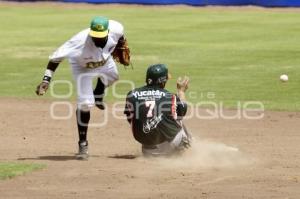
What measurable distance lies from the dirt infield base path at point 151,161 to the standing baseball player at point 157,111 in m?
0.29

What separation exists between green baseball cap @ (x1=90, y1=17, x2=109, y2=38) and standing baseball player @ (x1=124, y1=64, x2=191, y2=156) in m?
0.72

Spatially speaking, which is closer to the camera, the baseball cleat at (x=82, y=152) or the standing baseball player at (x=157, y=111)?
the standing baseball player at (x=157, y=111)

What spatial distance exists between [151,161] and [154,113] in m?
0.61

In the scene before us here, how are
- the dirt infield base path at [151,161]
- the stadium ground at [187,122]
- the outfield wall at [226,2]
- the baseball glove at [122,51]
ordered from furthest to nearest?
the outfield wall at [226,2] < the baseball glove at [122,51] < the stadium ground at [187,122] < the dirt infield base path at [151,161]

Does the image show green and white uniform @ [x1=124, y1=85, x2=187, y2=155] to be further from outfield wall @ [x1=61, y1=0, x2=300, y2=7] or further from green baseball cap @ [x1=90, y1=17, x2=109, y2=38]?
outfield wall @ [x1=61, y1=0, x2=300, y2=7]

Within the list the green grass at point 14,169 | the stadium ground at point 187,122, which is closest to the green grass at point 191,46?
the stadium ground at point 187,122

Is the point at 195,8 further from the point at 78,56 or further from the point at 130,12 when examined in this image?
the point at 78,56

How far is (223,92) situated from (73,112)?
3404 millimetres

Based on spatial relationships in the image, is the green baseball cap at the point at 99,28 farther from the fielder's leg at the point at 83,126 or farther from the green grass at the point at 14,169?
the green grass at the point at 14,169

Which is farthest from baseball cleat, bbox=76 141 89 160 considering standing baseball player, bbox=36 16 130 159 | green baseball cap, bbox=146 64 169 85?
green baseball cap, bbox=146 64 169 85

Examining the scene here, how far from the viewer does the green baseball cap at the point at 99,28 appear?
10.5m

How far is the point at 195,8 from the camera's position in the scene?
113 feet

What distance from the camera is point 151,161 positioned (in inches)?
422

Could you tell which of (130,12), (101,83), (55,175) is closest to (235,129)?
(101,83)
